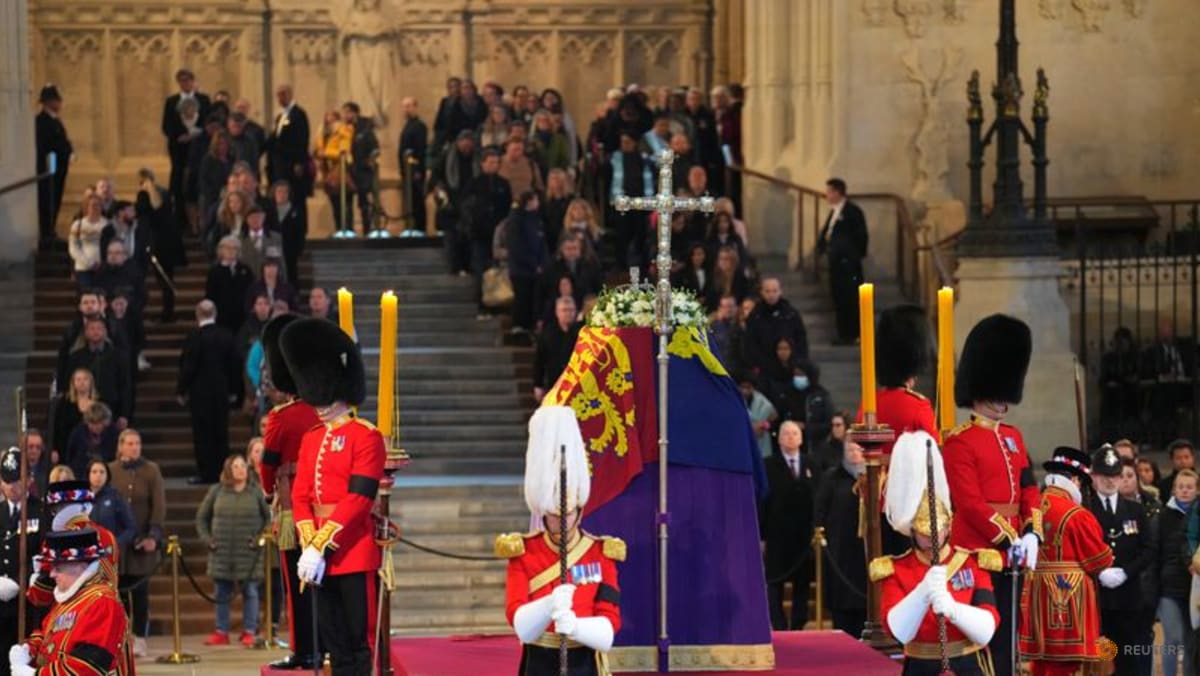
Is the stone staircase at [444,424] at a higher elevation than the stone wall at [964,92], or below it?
below

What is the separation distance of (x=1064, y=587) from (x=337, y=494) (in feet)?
13.3

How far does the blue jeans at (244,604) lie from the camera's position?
2009 centimetres

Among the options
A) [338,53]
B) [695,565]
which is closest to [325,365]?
[695,565]

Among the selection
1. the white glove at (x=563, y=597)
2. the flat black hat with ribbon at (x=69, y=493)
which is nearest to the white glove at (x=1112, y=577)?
the white glove at (x=563, y=597)

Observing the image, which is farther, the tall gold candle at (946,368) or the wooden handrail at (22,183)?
the wooden handrail at (22,183)

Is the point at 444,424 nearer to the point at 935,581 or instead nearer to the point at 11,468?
the point at 11,468

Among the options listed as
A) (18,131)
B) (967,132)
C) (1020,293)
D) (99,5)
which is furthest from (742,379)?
(99,5)

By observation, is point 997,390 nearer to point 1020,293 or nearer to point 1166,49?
point 1020,293

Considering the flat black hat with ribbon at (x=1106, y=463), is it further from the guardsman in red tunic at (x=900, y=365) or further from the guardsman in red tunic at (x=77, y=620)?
the guardsman in red tunic at (x=77, y=620)

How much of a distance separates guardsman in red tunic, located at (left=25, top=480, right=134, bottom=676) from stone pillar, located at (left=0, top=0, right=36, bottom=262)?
1359cm

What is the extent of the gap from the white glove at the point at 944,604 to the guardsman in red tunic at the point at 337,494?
2.90 m

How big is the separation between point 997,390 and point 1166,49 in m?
14.2

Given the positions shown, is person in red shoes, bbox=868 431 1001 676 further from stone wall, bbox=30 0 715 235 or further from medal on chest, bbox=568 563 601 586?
stone wall, bbox=30 0 715 235

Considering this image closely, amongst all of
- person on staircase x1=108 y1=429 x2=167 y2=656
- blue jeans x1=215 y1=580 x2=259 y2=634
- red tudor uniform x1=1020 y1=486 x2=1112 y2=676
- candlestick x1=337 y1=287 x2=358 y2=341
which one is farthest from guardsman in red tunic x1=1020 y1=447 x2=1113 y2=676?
person on staircase x1=108 y1=429 x2=167 y2=656
